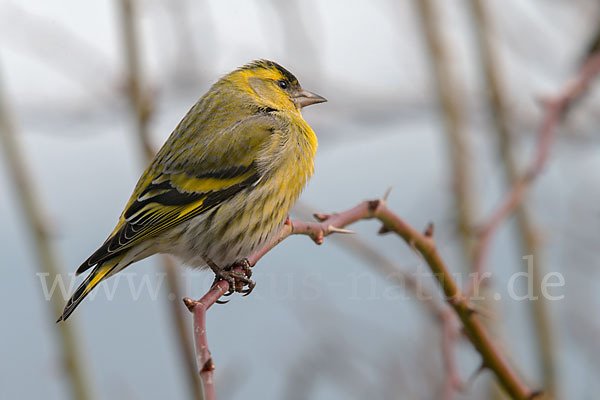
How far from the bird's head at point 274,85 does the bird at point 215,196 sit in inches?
20.4

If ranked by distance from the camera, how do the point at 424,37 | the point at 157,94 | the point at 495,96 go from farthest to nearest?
the point at 424,37 < the point at 495,96 < the point at 157,94

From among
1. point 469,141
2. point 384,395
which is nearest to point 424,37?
point 469,141

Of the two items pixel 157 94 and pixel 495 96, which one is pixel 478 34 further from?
pixel 157 94

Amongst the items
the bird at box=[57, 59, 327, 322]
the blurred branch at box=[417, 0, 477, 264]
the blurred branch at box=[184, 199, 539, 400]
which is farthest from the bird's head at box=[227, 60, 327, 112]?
the blurred branch at box=[184, 199, 539, 400]

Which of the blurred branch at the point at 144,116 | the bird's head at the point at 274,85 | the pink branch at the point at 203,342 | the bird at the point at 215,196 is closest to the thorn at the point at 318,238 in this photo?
the pink branch at the point at 203,342

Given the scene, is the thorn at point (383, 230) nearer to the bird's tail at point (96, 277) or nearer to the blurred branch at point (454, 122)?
A: the bird's tail at point (96, 277)

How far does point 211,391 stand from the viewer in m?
1.74

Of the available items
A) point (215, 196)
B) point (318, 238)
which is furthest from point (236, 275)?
point (318, 238)

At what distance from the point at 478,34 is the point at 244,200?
2.95 m

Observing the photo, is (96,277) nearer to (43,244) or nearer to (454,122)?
(43,244)

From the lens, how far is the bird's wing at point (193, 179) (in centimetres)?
372

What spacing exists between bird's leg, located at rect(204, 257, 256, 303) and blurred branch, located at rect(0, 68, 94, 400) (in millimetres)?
1307

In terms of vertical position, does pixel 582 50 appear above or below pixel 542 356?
above

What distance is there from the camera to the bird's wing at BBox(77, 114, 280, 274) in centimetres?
372
